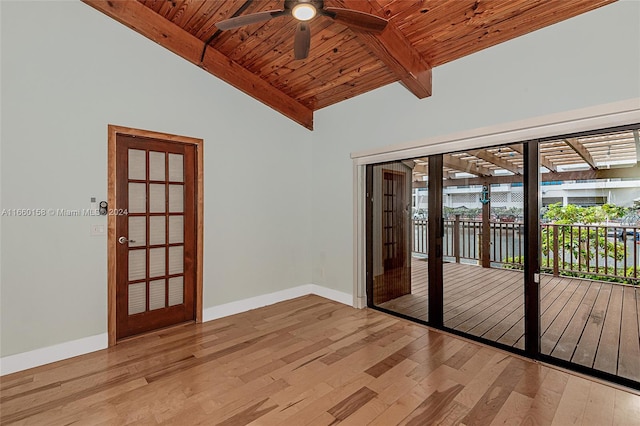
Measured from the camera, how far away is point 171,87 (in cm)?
349

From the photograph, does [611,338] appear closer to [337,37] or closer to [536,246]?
[536,246]

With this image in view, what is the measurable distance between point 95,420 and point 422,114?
396cm

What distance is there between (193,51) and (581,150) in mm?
4058

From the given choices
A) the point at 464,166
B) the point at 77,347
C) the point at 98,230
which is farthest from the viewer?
the point at 464,166

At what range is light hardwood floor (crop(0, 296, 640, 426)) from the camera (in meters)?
2.04

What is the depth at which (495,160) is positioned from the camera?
306cm

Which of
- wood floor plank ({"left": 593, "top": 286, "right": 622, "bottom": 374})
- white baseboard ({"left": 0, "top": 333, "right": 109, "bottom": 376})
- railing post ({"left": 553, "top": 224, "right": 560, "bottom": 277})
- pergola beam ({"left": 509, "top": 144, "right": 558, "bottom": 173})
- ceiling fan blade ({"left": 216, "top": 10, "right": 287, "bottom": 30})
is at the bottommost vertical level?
white baseboard ({"left": 0, "top": 333, "right": 109, "bottom": 376})

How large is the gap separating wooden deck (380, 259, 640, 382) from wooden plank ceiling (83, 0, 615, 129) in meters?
2.19

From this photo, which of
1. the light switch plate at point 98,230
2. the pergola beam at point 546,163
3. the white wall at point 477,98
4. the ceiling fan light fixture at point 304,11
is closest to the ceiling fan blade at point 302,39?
the ceiling fan light fixture at point 304,11

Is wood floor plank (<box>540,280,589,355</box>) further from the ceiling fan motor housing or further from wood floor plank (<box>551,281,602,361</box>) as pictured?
the ceiling fan motor housing

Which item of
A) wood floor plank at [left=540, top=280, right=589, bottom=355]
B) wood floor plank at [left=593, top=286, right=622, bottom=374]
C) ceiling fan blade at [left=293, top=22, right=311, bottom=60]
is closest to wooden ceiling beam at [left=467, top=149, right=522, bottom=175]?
wood floor plank at [left=540, top=280, right=589, bottom=355]

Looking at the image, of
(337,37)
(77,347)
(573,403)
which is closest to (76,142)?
(77,347)

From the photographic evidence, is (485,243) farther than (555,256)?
Yes

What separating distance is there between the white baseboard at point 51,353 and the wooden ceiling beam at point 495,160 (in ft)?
13.9
